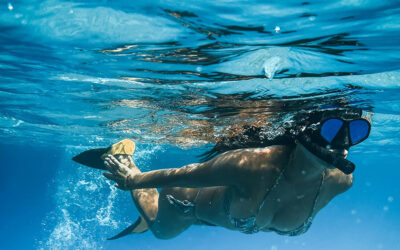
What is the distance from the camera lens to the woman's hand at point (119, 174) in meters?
5.54

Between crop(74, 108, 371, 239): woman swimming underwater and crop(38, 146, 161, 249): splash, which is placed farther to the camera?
crop(38, 146, 161, 249): splash

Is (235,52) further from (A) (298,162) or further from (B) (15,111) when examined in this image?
(B) (15,111)

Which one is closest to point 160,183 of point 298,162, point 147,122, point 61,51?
point 298,162

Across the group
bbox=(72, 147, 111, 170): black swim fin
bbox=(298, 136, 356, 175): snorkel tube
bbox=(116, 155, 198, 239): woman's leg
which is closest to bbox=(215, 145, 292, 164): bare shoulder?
bbox=(298, 136, 356, 175): snorkel tube

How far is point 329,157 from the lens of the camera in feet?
13.4

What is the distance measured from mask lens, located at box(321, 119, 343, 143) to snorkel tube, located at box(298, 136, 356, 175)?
8.3 inches

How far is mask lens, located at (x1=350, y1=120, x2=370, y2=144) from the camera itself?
14.7 feet

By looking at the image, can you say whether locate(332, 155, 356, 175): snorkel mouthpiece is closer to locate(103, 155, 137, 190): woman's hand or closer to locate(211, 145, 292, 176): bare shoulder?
locate(211, 145, 292, 176): bare shoulder

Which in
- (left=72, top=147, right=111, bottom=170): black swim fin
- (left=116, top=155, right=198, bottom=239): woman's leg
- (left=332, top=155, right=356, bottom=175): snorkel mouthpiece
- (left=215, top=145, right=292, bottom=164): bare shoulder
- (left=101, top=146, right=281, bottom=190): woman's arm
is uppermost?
(left=332, top=155, right=356, bottom=175): snorkel mouthpiece

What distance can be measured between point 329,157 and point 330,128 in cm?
50

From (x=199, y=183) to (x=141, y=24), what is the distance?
10.7ft

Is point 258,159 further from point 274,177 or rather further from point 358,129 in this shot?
point 358,129

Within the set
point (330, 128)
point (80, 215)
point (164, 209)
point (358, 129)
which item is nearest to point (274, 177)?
point (330, 128)

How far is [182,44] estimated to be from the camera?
19.7ft
